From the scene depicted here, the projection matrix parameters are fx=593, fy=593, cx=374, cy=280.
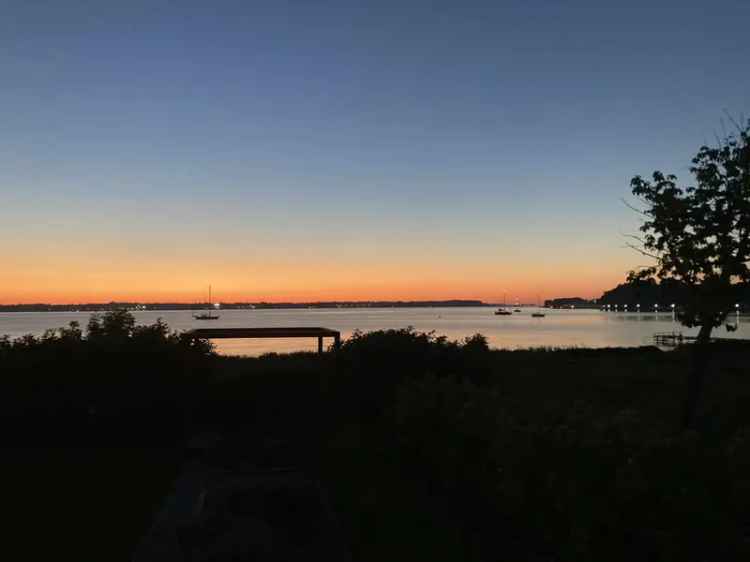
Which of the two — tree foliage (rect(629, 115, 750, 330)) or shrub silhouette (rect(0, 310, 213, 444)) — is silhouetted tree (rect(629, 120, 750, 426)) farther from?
shrub silhouette (rect(0, 310, 213, 444))

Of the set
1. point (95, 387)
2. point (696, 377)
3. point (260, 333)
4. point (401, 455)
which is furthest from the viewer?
point (260, 333)

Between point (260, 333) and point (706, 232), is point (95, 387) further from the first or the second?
point (706, 232)

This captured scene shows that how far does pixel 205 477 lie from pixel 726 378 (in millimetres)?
17965

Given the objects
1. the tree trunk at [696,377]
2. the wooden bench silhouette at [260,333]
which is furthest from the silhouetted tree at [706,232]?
the wooden bench silhouette at [260,333]

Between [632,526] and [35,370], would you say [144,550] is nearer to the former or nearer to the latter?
[632,526]

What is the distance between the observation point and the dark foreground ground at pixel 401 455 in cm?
398

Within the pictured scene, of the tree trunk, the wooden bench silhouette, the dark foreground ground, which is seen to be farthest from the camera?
the wooden bench silhouette

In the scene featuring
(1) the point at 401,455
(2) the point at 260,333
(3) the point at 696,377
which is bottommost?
(1) the point at 401,455

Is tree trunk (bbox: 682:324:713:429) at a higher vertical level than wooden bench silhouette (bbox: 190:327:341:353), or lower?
lower

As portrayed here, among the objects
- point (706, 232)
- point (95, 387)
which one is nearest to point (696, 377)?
point (706, 232)

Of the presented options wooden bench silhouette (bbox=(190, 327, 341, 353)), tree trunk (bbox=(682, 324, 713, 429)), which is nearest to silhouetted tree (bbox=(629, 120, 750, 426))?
tree trunk (bbox=(682, 324, 713, 429))

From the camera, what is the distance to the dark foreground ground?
157 inches

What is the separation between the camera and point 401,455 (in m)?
7.97

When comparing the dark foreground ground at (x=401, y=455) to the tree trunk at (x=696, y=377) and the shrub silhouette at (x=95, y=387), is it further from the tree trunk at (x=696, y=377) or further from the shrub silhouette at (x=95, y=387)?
the tree trunk at (x=696, y=377)
